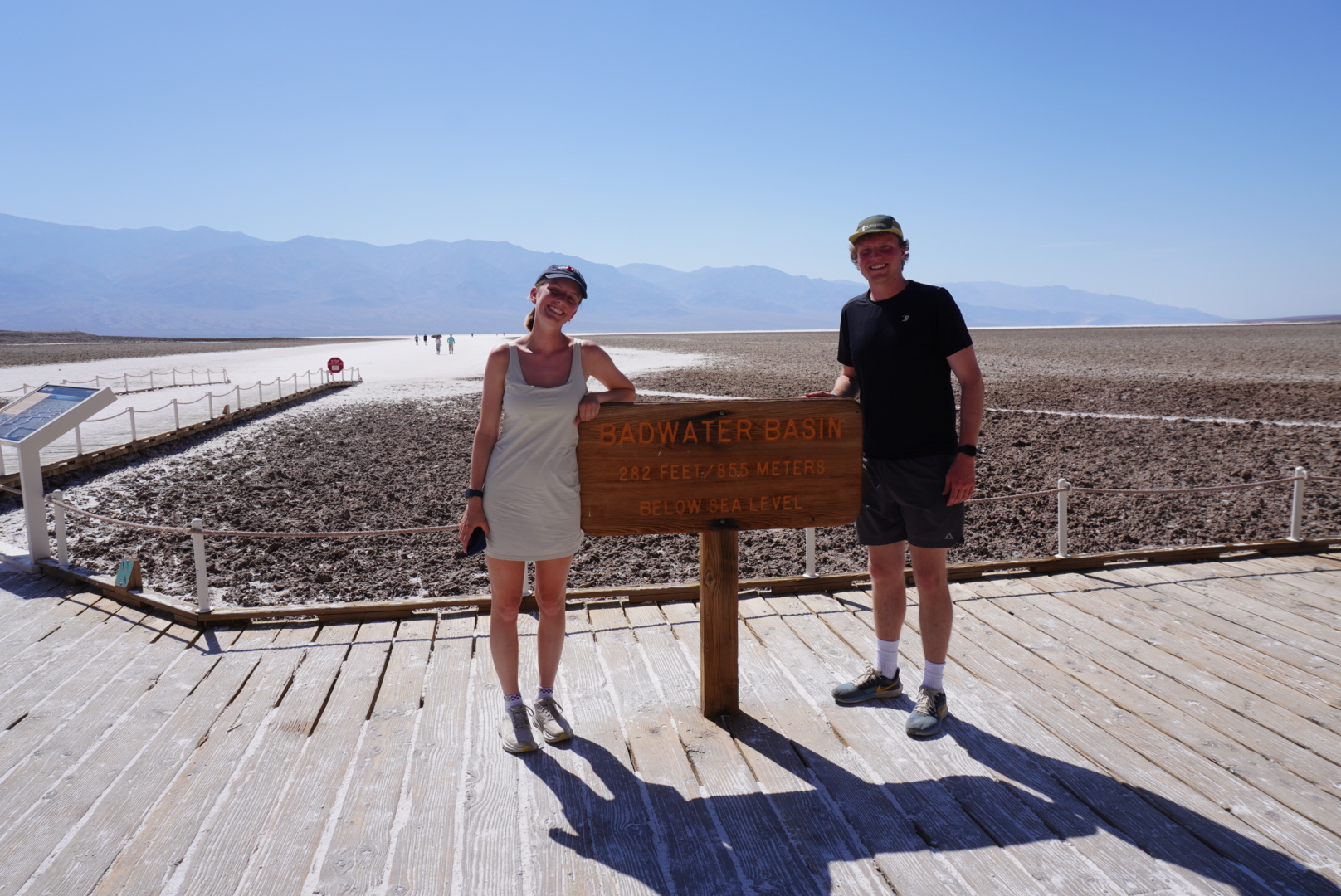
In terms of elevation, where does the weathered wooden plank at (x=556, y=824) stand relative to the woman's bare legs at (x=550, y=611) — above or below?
below

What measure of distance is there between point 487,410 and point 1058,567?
376 cm

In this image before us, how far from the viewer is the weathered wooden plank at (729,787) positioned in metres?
2.29

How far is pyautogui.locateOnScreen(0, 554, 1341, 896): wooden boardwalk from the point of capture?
2.30m

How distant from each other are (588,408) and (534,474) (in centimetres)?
29

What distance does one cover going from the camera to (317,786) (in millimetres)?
2723

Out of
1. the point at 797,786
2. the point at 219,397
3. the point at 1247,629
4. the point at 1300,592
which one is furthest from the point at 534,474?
the point at 219,397

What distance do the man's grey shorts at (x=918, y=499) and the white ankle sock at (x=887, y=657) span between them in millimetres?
481

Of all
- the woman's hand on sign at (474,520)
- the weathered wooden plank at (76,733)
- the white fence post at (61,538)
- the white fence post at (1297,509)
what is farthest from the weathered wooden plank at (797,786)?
the white fence post at (61,538)

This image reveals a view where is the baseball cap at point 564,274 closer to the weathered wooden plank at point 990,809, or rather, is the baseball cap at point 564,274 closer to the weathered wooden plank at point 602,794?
the weathered wooden plank at point 602,794

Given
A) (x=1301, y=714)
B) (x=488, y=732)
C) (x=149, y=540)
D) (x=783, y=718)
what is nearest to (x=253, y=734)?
(x=488, y=732)

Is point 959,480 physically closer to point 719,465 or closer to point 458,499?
point 719,465

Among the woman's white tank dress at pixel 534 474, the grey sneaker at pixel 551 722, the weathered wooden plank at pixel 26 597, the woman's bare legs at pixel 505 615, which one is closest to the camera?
the woman's white tank dress at pixel 534 474

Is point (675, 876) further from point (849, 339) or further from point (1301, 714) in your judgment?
point (1301, 714)

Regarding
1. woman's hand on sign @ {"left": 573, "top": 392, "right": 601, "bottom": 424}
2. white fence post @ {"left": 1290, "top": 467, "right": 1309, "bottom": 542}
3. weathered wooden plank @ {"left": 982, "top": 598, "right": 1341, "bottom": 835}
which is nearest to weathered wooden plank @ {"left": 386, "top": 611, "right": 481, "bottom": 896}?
woman's hand on sign @ {"left": 573, "top": 392, "right": 601, "bottom": 424}
